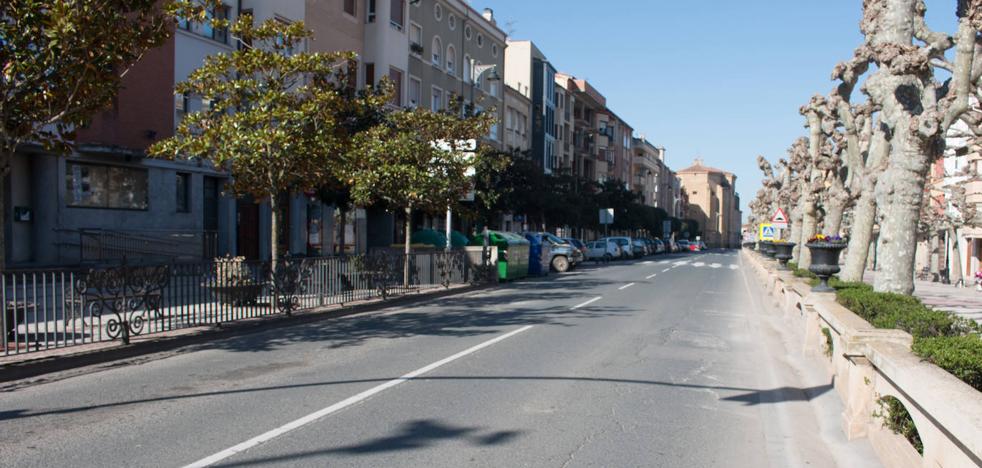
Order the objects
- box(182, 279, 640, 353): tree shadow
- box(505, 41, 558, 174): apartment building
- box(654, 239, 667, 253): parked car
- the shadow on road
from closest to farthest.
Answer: the shadow on road, box(182, 279, 640, 353): tree shadow, box(505, 41, 558, 174): apartment building, box(654, 239, 667, 253): parked car

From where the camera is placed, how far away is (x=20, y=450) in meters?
5.89

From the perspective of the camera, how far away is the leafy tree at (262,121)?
14.0 meters

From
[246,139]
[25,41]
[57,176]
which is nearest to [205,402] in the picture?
[25,41]

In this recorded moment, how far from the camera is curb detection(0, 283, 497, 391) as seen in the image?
916 cm

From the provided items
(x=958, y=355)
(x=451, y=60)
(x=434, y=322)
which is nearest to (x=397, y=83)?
(x=451, y=60)

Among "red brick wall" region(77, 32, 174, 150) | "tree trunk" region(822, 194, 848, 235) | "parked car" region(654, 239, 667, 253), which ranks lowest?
"parked car" region(654, 239, 667, 253)

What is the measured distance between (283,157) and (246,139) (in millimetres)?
854

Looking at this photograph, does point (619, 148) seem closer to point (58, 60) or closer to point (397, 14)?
point (397, 14)

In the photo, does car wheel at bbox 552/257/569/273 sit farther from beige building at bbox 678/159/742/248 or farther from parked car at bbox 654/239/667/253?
beige building at bbox 678/159/742/248

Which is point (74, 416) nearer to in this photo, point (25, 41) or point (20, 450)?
point (20, 450)

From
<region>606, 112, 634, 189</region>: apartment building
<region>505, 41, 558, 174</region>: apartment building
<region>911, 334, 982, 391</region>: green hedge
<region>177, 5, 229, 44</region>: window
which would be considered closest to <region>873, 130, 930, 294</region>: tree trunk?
<region>911, 334, 982, 391</region>: green hedge

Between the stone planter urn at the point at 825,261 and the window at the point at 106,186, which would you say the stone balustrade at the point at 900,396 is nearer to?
the stone planter urn at the point at 825,261

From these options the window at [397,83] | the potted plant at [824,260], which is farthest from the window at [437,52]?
the potted plant at [824,260]

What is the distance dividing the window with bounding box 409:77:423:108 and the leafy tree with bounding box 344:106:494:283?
17.4 metres
